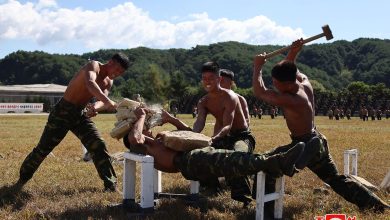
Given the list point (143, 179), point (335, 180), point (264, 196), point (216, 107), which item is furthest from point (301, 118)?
point (143, 179)

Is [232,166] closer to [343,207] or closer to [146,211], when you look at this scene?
[146,211]

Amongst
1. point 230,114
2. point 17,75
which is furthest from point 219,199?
point 17,75

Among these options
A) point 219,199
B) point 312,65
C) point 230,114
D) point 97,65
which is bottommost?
Answer: point 219,199

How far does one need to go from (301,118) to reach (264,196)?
3.33 feet

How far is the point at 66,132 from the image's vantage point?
7.12 m

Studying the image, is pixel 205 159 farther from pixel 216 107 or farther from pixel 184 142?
pixel 216 107

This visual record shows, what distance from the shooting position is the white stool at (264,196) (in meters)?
4.97

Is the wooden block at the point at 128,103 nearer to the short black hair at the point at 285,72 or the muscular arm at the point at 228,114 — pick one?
the muscular arm at the point at 228,114

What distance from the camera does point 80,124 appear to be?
7148mm

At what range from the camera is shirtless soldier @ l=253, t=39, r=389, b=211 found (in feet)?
17.3

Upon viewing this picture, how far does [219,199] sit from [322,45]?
155 metres

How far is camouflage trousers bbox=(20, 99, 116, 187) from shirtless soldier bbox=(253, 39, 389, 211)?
2747mm

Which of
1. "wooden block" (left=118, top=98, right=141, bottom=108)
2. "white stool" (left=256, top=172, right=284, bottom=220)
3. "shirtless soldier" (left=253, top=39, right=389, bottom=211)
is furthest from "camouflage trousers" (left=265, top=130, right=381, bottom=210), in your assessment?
"wooden block" (left=118, top=98, right=141, bottom=108)

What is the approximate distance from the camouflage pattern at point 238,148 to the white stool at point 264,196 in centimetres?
55
